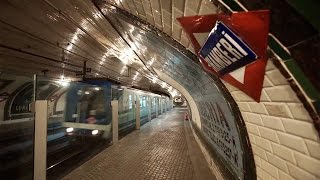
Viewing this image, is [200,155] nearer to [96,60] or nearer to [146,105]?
[96,60]

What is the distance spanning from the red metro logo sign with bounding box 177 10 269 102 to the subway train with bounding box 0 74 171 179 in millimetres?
7899

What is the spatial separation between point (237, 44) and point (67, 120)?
12277mm

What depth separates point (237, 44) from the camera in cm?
171

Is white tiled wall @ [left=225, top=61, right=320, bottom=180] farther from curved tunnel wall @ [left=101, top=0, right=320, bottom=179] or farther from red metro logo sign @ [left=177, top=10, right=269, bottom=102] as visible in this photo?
red metro logo sign @ [left=177, top=10, right=269, bottom=102]

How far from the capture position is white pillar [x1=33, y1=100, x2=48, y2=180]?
5.43 metres

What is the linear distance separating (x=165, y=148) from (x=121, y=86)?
14.6 feet

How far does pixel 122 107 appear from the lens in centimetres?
1364

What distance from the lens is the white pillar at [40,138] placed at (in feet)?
17.8

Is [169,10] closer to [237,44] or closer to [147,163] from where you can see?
[237,44]

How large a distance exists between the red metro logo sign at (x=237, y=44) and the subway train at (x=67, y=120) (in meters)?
7.90

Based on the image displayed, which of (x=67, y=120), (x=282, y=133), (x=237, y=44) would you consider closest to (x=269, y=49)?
(x=237, y=44)

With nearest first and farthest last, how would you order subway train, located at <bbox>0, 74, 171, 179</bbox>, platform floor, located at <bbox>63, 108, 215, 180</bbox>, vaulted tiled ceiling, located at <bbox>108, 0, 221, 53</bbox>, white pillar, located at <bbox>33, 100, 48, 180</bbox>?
1. vaulted tiled ceiling, located at <bbox>108, 0, 221, 53</bbox>
2. white pillar, located at <bbox>33, 100, 48, 180</bbox>
3. platform floor, located at <bbox>63, 108, 215, 180</bbox>
4. subway train, located at <bbox>0, 74, 171, 179</bbox>

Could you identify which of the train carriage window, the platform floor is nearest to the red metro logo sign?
the platform floor

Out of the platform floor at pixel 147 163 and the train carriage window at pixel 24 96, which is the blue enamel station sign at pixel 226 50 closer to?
the platform floor at pixel 147 163
